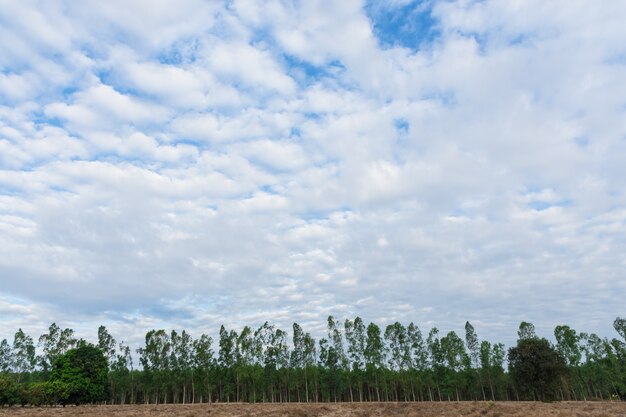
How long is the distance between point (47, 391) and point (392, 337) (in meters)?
78.3

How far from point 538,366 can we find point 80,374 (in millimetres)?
67278

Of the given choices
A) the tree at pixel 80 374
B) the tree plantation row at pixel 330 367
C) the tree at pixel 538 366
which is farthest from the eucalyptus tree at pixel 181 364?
the tree at pixel 538 366

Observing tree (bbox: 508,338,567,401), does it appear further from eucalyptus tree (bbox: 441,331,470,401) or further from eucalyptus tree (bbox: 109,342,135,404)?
eucalyptus tree (bbox: 109,342,135,404)

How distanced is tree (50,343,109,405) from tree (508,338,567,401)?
209ft

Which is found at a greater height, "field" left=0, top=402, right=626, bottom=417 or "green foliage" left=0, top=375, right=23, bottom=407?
"green foliage" left=0, top=375, right=23, bottom=407

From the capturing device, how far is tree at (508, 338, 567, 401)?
5056 cm

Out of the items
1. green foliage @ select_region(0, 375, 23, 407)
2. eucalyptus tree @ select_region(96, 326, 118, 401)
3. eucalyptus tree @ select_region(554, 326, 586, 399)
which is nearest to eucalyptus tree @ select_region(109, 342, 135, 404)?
eucalyptus tree @ select_region(96, 326, 118, 401)

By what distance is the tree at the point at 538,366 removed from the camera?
50562 mm

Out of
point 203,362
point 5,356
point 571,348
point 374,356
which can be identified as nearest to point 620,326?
point 571,348

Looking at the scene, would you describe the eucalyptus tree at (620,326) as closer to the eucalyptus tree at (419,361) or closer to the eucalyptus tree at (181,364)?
the eucalyptus tree at (419,361)

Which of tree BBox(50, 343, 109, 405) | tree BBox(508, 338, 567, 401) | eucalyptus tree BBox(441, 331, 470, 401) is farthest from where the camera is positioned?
eucalyptus tree BBox(441, 331, 470, 401)

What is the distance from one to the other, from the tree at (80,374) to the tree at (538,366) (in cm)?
6383

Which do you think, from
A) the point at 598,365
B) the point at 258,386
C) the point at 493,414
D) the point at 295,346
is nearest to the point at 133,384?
the point at 258,386

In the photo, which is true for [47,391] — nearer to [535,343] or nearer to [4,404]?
[4,404]
